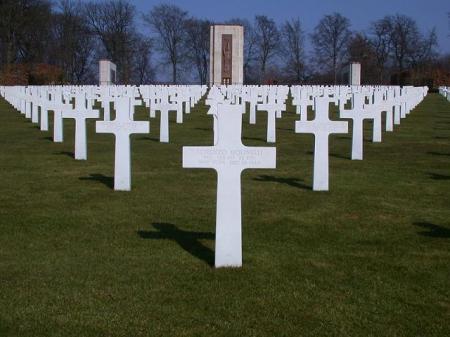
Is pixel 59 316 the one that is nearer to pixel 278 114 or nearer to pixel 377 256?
pixel 377 256

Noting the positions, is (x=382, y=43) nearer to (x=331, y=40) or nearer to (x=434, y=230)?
(x=331, y=40)

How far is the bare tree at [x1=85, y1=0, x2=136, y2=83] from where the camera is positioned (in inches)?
2520

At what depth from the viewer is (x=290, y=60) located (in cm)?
7138

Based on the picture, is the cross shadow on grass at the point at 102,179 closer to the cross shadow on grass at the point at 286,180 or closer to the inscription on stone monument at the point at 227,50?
the cross shadow on grass at the point at 286,180

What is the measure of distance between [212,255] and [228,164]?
2.65 ft

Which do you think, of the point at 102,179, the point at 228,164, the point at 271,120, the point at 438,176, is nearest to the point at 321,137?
the point at 438,176

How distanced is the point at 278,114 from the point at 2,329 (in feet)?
59.0

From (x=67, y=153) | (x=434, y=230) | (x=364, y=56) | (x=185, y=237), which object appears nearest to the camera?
(x=185, y=237)

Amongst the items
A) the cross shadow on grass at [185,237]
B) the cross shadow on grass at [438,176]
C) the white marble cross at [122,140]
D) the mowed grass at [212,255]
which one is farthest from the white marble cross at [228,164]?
the cross shadow on grass at [438,176]

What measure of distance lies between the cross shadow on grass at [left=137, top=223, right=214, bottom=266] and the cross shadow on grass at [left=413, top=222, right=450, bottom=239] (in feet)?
6.27

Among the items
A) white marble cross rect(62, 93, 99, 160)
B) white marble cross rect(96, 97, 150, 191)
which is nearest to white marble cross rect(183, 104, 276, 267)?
white marble cross rect(96, 97, 150, 191)

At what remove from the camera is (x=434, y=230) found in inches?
267

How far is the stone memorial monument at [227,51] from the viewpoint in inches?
1876

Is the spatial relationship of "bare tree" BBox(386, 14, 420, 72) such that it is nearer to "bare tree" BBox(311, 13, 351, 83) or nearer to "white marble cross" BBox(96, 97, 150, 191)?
"bare tree" BBox(311, 13, 351, 83)
